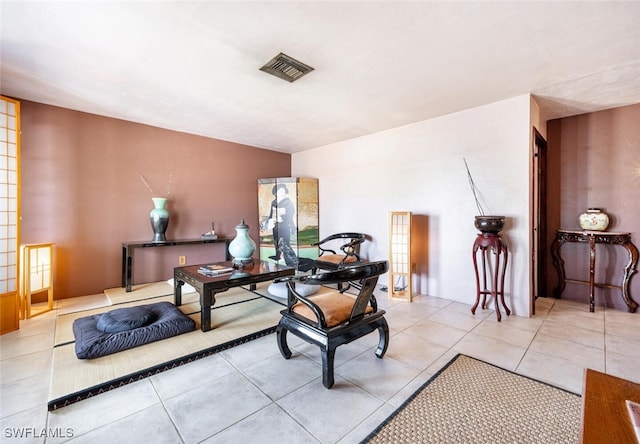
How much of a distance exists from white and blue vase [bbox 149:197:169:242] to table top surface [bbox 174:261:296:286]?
1.24 meters

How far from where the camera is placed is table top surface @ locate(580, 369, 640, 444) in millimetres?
866

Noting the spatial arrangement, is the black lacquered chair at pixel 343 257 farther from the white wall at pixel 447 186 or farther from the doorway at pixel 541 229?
the doorway at pixel 541 229

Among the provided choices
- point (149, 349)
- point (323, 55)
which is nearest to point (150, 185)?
point (149, 349)

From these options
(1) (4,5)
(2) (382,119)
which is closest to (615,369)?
(2) (382,119)

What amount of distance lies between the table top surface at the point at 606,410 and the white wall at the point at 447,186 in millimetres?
2267

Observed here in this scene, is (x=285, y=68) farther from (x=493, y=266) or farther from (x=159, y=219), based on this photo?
(x=493, y=266)

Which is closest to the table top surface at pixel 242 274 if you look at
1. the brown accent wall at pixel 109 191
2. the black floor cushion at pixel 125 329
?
the black floor cushion at pixel 125 329

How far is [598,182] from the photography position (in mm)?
3510

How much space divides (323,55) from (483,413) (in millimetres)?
2752

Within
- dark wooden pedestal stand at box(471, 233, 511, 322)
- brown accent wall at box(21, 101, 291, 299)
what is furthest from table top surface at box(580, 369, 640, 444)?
brown accent wall at box(21, 101, 291, 299)

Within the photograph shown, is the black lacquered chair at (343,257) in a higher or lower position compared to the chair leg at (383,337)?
higher

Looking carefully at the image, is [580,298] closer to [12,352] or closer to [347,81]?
[347,81]

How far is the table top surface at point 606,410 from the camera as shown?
0.87 m

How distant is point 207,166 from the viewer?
4.79 m
